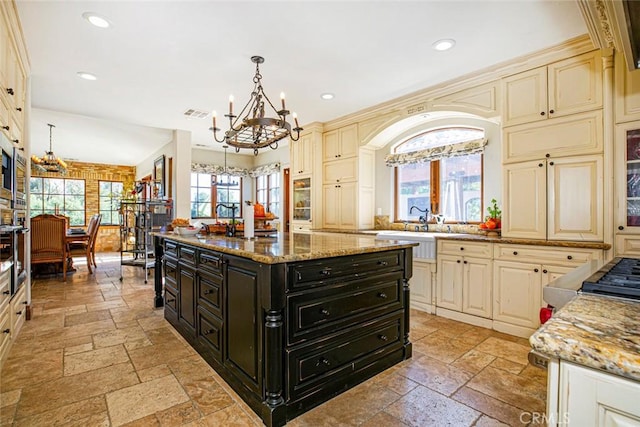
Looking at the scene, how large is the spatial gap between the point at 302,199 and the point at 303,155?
76cm

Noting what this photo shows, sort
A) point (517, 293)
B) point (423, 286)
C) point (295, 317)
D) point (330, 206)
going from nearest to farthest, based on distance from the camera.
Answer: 1. point (295, 317)
2. point (517, 293)
3. point (423, 286)
4. point (330, 206)

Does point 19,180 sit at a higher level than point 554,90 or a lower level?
lower

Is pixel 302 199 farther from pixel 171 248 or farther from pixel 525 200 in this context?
pixel 525 200

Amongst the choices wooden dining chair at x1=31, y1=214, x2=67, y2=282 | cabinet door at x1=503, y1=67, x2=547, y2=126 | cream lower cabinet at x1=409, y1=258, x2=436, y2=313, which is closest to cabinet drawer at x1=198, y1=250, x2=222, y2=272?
cream lower cabinet at x1=409, y1=258, x2=436, y2=313

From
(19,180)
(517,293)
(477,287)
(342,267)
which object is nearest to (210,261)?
(342,267)

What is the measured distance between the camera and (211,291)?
2.28 metres

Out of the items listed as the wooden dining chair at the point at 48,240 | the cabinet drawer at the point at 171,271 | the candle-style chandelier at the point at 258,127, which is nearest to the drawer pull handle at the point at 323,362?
the cabinet drawer at the point at 171,271

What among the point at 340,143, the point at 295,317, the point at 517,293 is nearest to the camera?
the point at 295,317

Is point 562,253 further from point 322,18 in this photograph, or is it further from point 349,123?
point 349,123

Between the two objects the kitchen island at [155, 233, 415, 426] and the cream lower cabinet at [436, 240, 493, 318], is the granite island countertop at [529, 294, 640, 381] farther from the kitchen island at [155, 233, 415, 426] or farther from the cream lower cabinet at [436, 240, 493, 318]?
the cream lower cabinet at [436, 240, 493, 318]

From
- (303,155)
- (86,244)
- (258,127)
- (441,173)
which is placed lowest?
(86,244)

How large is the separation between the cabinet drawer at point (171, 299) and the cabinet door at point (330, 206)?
266 centimetres

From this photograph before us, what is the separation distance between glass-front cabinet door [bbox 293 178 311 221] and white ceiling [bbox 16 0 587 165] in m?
1.39

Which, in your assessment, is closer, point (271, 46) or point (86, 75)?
point (271, 46)
